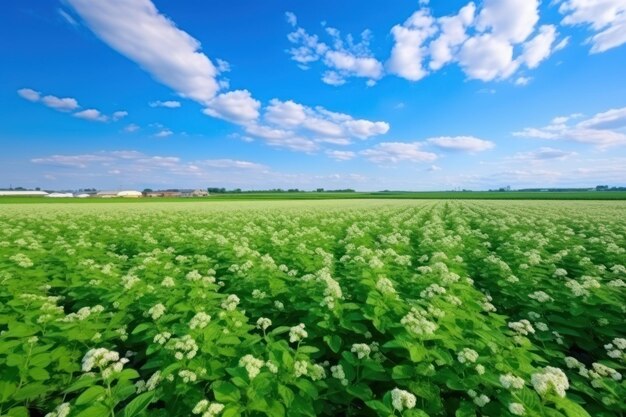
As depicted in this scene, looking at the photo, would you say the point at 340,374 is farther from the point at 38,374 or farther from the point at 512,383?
the point at 38,374

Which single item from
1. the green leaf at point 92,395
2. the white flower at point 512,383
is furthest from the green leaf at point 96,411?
the white flower at point 512,383

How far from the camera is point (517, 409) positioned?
2.78 m

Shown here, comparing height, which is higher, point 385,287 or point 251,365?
point 385,287

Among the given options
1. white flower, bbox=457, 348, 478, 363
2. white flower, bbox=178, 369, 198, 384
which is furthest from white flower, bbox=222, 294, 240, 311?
white flower, bbox=457, 348, 478, 363

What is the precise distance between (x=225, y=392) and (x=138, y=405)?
0.81 m

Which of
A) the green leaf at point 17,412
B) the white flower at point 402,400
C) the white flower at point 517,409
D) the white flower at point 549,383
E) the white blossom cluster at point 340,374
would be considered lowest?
the green leaf at point 17,412

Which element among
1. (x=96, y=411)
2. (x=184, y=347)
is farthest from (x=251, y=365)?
(x=96, y=411)

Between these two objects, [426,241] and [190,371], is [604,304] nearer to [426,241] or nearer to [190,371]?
[426,241]

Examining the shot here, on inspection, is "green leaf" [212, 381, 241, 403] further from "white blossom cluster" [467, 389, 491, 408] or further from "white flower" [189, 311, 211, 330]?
"white blossom cluster" [467, 389, 491, 408]

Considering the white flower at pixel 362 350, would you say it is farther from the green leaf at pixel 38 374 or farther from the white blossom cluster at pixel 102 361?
the green leaf at pixel 38 374

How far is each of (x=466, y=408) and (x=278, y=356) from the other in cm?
219

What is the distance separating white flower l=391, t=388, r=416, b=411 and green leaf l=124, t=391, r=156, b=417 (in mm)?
2403

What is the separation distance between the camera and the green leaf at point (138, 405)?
2.79m

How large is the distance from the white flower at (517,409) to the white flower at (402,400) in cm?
87
